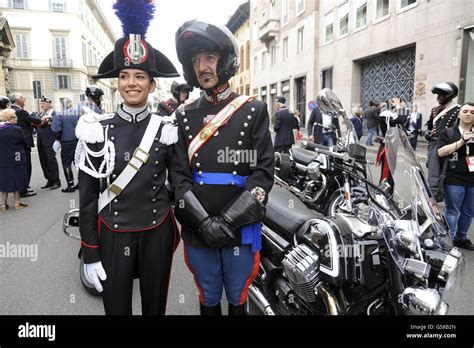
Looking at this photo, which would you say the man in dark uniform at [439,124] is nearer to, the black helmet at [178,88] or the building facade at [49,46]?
the black helmet at [178,88]

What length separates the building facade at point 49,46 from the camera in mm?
34438

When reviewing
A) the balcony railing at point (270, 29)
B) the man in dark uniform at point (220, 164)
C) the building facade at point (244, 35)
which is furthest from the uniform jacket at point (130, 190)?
the building facade at point (244, 35)

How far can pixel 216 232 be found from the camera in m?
1.75

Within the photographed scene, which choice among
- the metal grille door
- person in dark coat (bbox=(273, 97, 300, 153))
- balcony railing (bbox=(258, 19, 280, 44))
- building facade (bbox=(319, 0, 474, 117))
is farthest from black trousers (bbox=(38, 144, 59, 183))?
balcony railing (bbox=(258, 19, 280, 44))

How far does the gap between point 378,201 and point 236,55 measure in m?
1.45

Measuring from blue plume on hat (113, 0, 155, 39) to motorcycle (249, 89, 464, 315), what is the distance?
1488mm

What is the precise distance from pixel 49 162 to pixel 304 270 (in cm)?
752

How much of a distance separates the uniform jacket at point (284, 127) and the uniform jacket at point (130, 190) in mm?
6880

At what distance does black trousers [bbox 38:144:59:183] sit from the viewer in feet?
25.4

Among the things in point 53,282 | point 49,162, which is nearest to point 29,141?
point 49,162

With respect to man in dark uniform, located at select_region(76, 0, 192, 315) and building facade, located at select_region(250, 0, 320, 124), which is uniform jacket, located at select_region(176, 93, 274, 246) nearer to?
man in dark uniform, located at select_region(76, 0, 192, 315)

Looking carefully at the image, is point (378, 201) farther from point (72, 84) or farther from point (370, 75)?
point (72, 84)

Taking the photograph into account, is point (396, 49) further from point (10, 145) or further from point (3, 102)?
point (10, 145)

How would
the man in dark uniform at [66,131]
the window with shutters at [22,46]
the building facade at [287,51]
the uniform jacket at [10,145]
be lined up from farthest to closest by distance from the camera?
the window with shutters at [22,46], the building facade at [287,51], the man in dark uniform at [66,131], the uniform jacket at [10,145]
